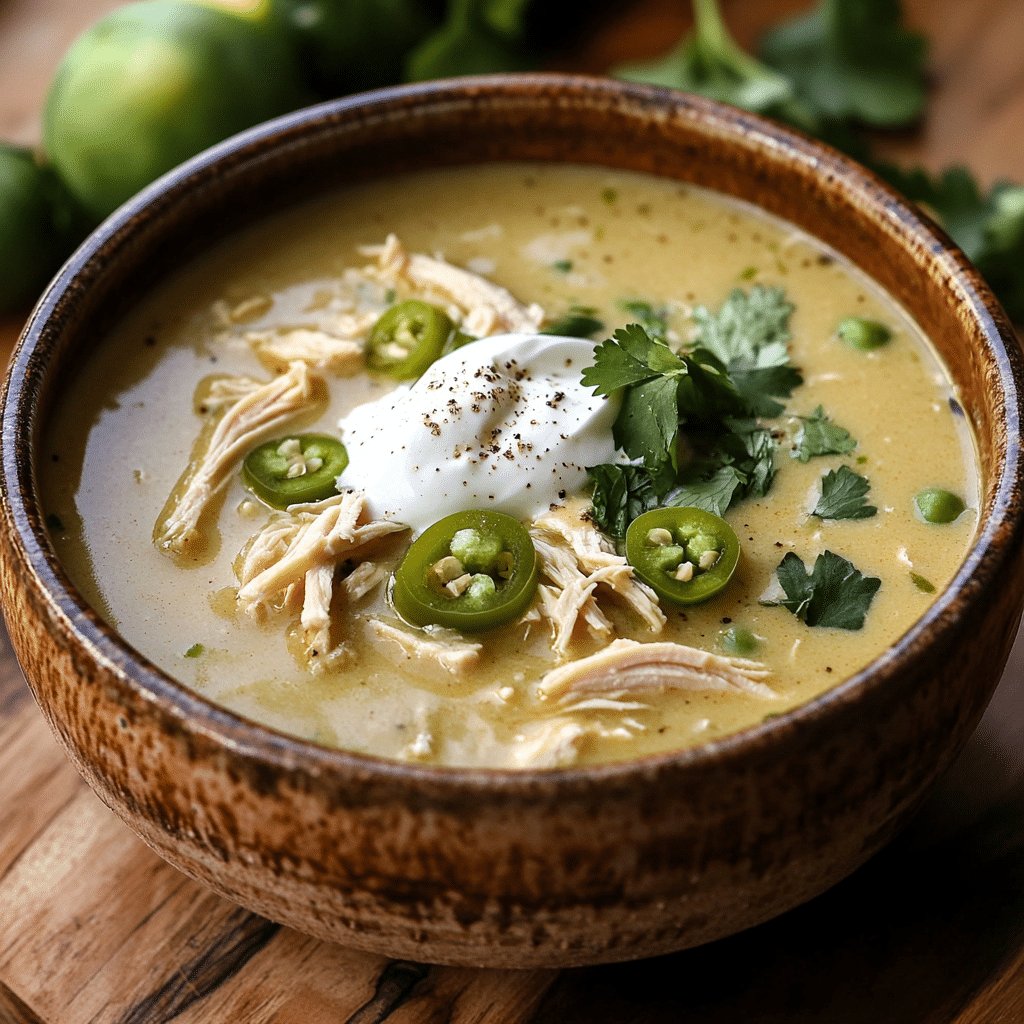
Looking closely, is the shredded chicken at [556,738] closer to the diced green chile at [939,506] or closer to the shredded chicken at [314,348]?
the diced green chile at [939,506]

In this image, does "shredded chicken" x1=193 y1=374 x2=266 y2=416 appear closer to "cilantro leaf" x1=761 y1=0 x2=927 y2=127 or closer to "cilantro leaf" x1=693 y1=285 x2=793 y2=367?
"cilantro leaf" x1=693 y1=285 x2=793 y2=367

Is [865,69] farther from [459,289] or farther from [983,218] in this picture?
[459,289]

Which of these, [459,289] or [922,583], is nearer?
[922,583]

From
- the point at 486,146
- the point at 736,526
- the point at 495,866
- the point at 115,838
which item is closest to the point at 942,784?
the point at 736,526

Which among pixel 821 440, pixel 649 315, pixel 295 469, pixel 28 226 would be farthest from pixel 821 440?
pixel 28 226

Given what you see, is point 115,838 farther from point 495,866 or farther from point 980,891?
point 980,891

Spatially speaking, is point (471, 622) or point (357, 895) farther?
point (471, 622)

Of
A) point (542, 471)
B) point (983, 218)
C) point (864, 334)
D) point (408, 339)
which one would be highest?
point (983, 218)
